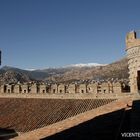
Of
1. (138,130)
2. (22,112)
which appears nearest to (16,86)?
(22,112)

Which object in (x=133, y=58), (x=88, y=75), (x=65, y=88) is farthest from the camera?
(x=88, y=75)

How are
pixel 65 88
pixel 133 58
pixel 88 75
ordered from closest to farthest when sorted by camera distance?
1. pixel 133 58
2. pixel 65 88
3. pixel 88 75

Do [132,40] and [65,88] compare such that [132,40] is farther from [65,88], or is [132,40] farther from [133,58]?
[65,88]

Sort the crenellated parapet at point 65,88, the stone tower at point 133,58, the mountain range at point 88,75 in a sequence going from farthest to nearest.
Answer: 1. the mountain range at point 88,75
2. the crenellated parapet at point 65,88
3. the stone tower at point 133,58

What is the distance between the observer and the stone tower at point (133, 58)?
53.2ft

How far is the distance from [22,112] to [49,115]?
3.06 m

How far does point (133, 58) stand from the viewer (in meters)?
16.4

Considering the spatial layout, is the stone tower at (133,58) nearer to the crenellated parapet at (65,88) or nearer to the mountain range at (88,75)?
the crenellated parapet at (65,88)

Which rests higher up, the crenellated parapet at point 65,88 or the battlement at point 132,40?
the battlement at point 132,40

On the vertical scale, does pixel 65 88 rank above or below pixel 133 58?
below

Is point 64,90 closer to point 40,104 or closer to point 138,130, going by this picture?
point 40,104

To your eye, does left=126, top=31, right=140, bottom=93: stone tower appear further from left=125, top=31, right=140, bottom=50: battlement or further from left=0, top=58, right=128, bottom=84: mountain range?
left=0, top=58, right=128, bottom=84: mountain range

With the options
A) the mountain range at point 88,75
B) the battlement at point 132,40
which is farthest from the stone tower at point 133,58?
the mountain range at point 88,75

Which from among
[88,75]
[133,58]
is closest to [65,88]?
[133,58]
